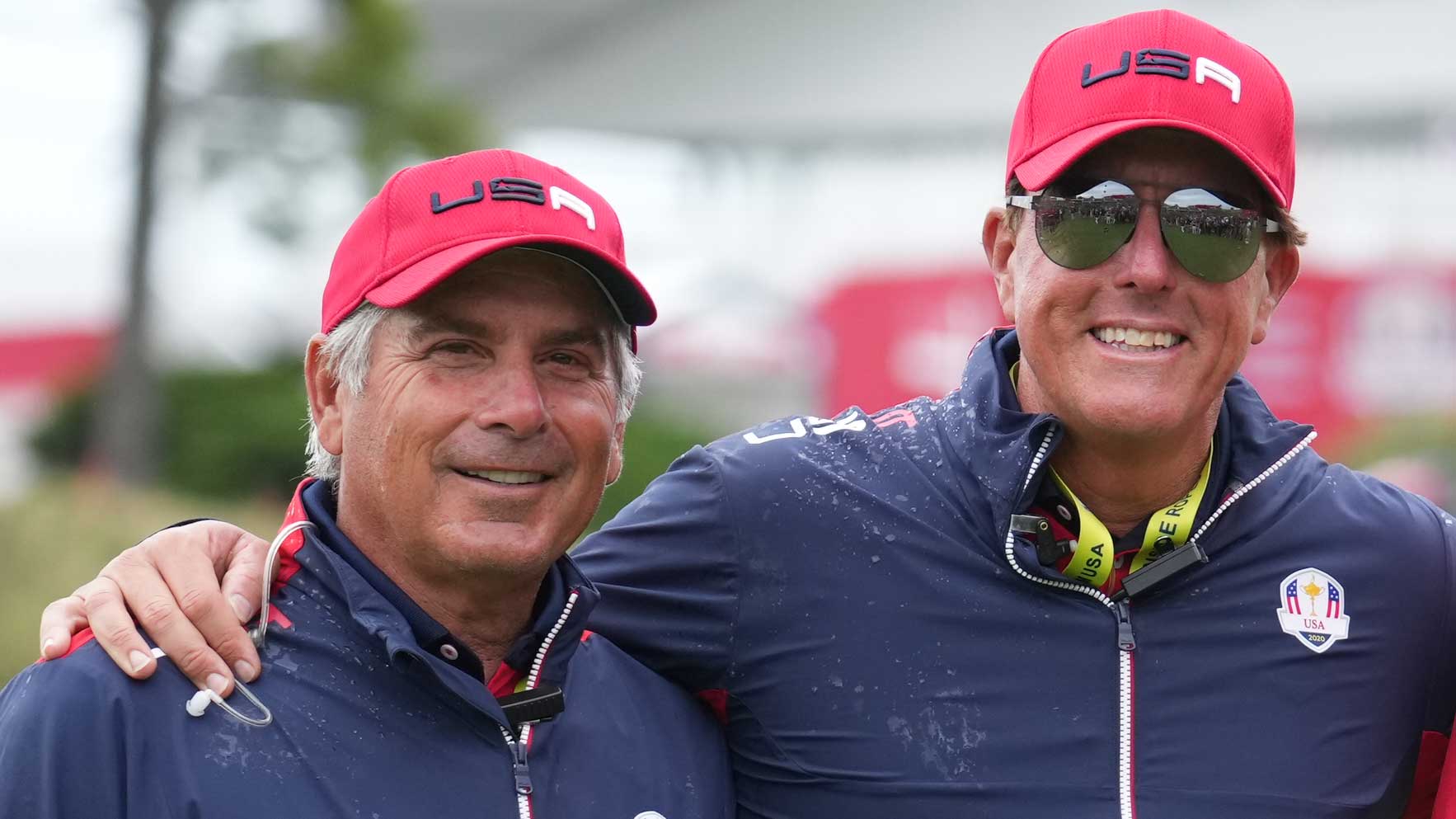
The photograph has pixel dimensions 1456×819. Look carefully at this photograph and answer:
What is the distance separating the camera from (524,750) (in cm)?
256

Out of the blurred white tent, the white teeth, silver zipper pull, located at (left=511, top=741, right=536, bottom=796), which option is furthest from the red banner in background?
silver zipper pull, located at (left=511, top=741, right=536, bottom=796)

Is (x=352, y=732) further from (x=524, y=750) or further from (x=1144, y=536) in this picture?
(x=1144, y=536)

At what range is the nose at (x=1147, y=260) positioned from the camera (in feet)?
9.48

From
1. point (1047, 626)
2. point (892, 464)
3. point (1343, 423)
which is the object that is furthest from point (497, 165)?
point (1343, 423)

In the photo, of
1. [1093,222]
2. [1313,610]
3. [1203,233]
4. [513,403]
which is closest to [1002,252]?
[1093,222]

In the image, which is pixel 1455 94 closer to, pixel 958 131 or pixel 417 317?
pixel 958 131

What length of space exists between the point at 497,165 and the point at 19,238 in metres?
14.3

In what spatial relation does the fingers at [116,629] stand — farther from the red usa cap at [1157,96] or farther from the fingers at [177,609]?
the red usa cap at [1157,96]

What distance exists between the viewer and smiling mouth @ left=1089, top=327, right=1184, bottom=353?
2.92m

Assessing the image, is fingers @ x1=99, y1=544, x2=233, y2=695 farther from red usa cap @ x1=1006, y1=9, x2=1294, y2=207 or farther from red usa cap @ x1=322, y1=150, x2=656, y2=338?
red usa cap @ x1=1006, y1=9, x2=1294, y2=207

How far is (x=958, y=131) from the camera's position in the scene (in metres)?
24.5

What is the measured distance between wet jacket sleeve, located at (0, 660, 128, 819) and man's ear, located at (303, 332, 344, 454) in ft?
1.87

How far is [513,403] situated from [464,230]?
276mm

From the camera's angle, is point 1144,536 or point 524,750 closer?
point 524,750
